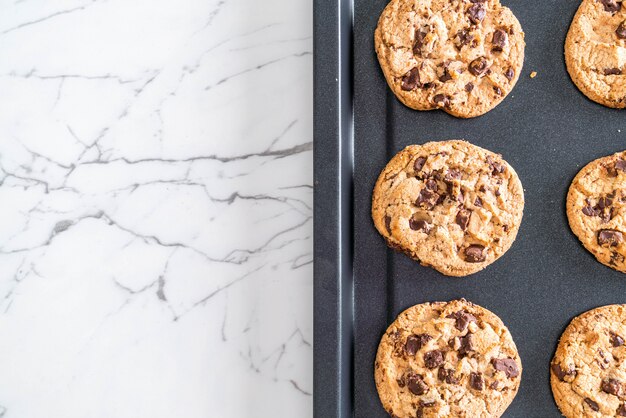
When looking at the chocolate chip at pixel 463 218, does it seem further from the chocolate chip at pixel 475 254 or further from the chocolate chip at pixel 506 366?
the chocolate chip at pixel 506 366

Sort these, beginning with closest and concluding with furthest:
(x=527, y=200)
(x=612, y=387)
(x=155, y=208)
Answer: (x=612, y=387), (x=527, y=200), (x=155, y=208)

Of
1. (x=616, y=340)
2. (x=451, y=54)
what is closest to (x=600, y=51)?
(x=451, y=54)

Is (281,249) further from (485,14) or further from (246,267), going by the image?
(485,14)

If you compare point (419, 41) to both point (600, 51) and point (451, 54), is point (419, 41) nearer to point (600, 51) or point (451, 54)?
point (451, 54)

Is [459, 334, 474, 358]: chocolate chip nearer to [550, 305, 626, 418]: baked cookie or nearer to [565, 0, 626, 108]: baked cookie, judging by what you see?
[550, 305, 626, 418]: baked cookie

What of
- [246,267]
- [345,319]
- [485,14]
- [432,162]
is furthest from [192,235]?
[485,14]

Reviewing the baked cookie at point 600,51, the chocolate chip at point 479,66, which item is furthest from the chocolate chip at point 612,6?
the chocolate chip at point 479,66

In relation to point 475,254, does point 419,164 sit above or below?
above
